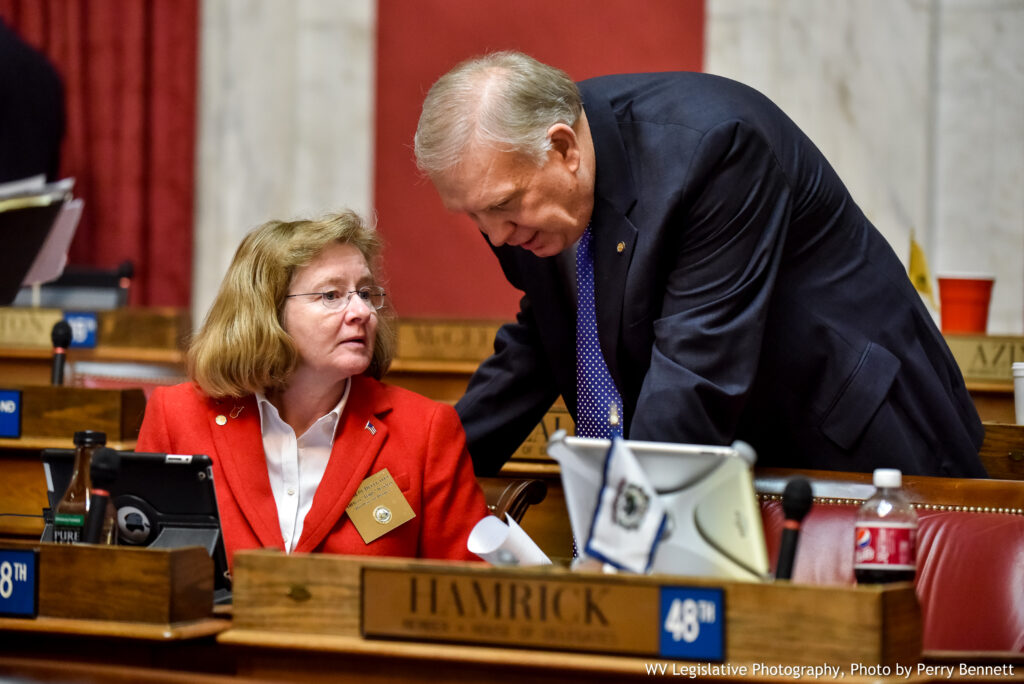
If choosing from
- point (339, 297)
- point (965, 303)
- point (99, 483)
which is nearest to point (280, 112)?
point (965, 303)

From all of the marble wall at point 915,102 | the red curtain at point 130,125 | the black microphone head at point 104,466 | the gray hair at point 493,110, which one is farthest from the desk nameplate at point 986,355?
the red curtain at point 130,125

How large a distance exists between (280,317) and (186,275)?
3628mm

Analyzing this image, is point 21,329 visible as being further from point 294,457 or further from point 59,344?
point 294,457

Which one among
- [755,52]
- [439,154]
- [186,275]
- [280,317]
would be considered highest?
[755,52]

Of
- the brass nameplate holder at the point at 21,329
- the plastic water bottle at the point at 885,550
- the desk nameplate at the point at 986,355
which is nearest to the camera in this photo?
the plastic water bottle at the point at 885,550

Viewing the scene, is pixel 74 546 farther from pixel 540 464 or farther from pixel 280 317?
pixel 540 464

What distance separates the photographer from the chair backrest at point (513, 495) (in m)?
2.07

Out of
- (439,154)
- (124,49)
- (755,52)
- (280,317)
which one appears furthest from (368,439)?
(124,49)

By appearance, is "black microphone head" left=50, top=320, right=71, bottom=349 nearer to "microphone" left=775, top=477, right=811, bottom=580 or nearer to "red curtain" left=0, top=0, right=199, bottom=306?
"microphone" left=775, top=477, right=811, bottom=580

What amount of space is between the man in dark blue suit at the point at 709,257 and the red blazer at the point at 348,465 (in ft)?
1.00

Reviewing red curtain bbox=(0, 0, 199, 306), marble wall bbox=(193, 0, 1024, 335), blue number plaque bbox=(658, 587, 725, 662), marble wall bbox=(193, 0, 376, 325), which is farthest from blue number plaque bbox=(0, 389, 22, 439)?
marble wall bbox=(193, 0, 1024, 335)

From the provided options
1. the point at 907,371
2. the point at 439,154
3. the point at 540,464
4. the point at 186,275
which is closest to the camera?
the point at 439,154

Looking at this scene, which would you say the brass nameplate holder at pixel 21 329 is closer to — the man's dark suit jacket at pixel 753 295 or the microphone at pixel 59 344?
the microphone at pixel 59 344

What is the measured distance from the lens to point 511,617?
1.24 m
